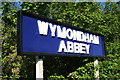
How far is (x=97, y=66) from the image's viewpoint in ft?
25.4

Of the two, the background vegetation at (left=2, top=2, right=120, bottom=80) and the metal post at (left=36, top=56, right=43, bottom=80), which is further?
the background vegetation at (left=2, top=2, right=120, bottom=80)

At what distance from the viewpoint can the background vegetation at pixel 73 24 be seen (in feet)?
25.0

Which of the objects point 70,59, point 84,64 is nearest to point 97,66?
point 84,64

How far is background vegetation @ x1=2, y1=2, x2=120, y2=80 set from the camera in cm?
762

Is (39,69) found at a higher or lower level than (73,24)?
lower

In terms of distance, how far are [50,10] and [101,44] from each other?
8.06ft

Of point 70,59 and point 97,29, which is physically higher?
point 97,29

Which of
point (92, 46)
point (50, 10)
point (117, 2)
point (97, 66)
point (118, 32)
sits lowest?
point (97, 66)

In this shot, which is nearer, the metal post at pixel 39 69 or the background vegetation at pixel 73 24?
the metal post at pixel 39 69

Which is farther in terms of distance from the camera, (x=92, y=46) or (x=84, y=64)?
(x=84, y=64)

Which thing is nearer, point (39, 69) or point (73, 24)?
point (39, 69)

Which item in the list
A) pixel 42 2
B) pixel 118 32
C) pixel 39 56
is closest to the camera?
pixel 39 56

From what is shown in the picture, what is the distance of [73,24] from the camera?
8.83 m

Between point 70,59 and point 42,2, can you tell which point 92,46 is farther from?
point 42,2
